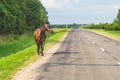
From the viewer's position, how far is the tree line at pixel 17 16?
48.2 m

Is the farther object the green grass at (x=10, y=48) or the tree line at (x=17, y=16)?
the tree line at (x=17, y=16)

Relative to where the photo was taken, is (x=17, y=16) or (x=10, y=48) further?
(x=17, y=16)

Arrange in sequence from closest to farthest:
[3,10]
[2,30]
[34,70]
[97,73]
Result: 1. [97,73]
2. [34,70]
3. [3,10]
4. [2,30]

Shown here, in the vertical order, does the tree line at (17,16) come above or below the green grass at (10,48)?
above

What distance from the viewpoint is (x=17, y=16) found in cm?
6431

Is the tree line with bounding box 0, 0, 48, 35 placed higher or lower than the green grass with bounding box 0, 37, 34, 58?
higher

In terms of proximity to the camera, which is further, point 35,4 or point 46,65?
point 35,4

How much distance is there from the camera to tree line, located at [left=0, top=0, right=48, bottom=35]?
4819 cm

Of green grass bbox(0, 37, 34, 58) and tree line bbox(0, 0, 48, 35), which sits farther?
tree line bbox(0, 0, 48, 35)

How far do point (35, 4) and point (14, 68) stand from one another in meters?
75.1

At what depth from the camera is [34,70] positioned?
16328mm

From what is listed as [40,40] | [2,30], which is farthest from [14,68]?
[2,30]

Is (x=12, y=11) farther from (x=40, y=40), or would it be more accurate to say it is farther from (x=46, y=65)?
(x=46, y=65)

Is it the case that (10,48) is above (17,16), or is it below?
below
